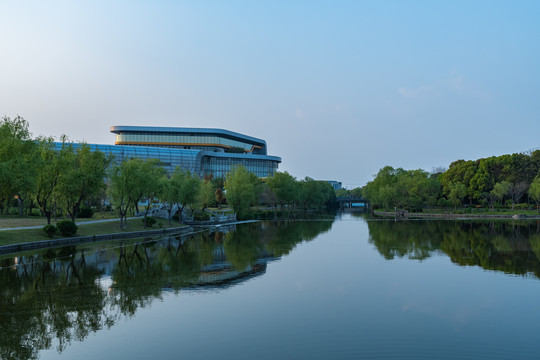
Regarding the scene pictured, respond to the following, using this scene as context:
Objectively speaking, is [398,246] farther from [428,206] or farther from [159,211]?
[428,206]

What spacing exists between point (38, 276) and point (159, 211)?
44.3 m

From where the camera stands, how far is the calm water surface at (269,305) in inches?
550

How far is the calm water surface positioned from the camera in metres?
14.0

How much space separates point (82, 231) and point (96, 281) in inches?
920

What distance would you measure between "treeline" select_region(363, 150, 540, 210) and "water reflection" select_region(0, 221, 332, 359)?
76523mm

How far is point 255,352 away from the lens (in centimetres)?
1352

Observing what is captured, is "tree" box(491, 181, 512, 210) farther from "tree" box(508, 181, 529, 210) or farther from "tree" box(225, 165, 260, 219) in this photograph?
"tree" box(225, 165, 260, 219)

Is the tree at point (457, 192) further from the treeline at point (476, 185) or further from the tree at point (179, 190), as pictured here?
the tree at point (179, 190)

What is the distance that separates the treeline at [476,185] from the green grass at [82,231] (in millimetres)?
69202

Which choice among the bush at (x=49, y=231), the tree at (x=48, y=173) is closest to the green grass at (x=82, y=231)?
the bush at (x=49, y=231)

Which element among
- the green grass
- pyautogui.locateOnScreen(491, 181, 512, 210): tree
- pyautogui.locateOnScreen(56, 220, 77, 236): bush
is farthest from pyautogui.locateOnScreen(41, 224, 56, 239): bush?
pyautogui.locateOnScreen(491, 181, 512, 210): tree

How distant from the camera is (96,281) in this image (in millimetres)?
23797

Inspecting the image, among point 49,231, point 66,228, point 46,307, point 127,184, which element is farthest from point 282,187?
point 46,307

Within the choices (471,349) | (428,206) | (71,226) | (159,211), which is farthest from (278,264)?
(428,206)
